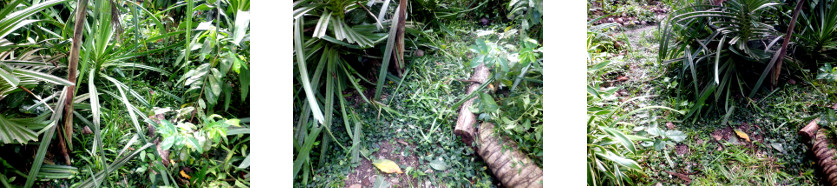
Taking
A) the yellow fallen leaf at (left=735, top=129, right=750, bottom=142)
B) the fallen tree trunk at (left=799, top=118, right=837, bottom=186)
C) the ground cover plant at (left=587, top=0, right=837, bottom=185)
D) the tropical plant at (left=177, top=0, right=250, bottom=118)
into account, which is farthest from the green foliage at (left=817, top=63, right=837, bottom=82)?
the tropical plant at (left=177, top=0, right=250, bottom=118)

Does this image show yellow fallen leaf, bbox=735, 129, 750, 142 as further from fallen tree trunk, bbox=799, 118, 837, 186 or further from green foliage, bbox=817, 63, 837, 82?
green foliage, bbox=817, 63, 837, 82

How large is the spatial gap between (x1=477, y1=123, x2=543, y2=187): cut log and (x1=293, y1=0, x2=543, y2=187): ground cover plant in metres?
0.02

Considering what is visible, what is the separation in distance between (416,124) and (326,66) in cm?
31

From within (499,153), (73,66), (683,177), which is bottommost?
(683,177)

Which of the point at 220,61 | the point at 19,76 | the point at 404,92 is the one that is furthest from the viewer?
the point at 404,92

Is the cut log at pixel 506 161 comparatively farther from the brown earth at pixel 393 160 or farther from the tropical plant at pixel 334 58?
the tropical plant at pixel 334 58

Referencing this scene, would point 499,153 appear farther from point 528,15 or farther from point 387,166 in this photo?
point 528,15

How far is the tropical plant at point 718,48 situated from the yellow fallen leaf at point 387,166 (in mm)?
861

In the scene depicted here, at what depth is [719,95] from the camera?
1253 millimetres

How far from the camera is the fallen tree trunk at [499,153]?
1.16 m

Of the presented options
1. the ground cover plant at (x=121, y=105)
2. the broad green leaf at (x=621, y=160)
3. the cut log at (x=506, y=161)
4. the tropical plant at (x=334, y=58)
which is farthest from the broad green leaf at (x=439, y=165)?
the ground cover plant at (x=121, y=105)

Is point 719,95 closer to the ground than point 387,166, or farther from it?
farther from it

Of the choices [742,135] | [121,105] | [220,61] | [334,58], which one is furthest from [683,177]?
[121,105]

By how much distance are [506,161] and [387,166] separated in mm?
332
